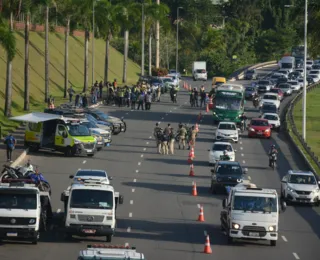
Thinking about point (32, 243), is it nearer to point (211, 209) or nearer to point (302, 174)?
point (211, 209)

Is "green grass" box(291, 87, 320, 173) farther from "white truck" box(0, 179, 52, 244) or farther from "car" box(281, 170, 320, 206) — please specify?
"white truck" box(0, 179, 52, 244)

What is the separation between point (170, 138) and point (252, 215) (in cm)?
2657

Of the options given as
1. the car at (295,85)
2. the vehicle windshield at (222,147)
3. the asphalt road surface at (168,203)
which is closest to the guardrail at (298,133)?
the asphalt road surface at (168,203)

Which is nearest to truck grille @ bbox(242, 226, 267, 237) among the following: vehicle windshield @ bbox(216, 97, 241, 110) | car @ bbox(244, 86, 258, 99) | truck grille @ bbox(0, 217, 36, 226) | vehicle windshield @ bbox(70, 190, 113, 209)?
vehicle windshield @ bbox(70, 190, 113, 209)

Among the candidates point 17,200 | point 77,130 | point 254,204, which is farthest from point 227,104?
point 17,200

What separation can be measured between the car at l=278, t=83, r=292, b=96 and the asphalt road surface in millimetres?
31670

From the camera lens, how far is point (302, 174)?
48.3 meters

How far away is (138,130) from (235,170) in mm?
24659

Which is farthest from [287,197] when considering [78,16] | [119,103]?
[78,16]

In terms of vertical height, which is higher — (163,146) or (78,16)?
(78,16)

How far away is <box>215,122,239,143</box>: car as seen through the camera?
67875mm

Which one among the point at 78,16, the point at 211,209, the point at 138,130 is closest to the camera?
the point at 211,209

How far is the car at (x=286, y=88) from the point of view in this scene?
109 m

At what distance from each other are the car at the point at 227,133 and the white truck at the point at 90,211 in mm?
32080
